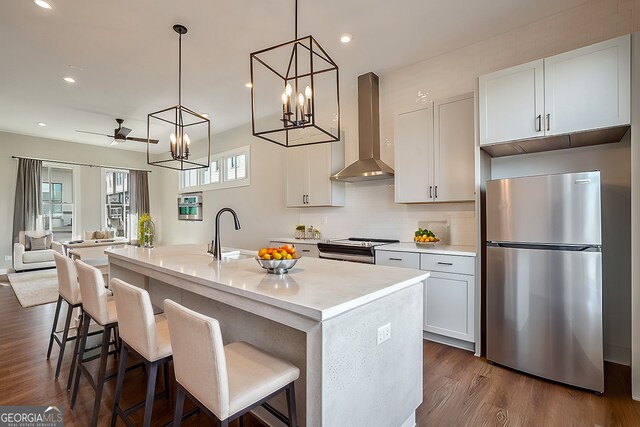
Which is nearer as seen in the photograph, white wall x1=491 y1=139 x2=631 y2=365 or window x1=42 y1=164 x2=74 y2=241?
white wall x1=491 y1=139 x2=631 y2=365

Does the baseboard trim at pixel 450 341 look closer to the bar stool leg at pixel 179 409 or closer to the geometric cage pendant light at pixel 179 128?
the bar stool leg at pixel 179 409

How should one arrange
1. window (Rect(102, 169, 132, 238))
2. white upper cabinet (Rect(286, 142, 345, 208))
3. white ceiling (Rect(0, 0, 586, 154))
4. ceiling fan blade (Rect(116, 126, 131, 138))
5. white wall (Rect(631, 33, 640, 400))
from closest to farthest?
white wall (Rect(631, 33, 640, 400))
white ceiling (Rect(0, 0, 586, 154))
white upper cabinet (Rect(286, 142, 345, 208))
ceiling fan blade (Rect(116, 126, 131, 138))
window (Rect(102, 169, 132, 238))

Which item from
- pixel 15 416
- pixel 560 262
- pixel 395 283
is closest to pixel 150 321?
pixel 395 283

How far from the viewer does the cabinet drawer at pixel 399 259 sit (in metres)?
3.18

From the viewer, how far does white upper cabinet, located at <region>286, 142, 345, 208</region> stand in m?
4.41

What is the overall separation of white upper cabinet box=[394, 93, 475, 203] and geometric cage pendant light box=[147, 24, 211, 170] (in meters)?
2.15

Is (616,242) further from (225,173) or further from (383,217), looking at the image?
(225,173)

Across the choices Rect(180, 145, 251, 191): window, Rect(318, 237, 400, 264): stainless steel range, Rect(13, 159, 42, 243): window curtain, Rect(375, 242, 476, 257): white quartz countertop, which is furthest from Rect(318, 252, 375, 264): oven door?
Rect(13, 159, 42, 243): window curtain

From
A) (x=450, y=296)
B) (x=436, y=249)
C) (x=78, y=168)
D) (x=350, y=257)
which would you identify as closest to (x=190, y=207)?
(x=78, y=168)

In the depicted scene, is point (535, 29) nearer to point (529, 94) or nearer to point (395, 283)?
point (529, 94)

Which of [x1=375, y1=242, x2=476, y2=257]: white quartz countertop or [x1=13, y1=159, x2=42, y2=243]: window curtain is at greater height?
[x1=13, y1=159, x2=42, y2=243]: window curtain

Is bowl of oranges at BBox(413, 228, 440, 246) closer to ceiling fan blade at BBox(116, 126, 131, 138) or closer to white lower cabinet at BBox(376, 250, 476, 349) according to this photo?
white lower cabinet at BBox(376, 250, 476, 349)

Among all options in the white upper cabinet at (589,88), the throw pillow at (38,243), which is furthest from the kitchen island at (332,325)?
the throw pillow at (38,243)

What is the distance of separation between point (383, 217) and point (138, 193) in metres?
7.38
